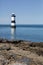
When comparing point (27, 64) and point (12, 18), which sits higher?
point (27, 64)

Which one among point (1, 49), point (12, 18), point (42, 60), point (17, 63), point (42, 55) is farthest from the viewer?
point (12, 18)

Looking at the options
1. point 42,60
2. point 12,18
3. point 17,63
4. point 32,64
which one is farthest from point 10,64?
point 12,18

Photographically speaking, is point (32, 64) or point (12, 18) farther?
point (12, 18)

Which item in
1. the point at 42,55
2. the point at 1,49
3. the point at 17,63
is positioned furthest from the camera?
the point at 1,49

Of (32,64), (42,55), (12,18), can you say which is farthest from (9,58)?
(12,18)

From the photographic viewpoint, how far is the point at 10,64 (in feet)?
24.2

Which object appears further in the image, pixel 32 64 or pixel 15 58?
pixel 15 58

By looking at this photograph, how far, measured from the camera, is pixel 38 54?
982cm

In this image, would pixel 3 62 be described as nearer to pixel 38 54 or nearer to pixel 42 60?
pixel 42 60

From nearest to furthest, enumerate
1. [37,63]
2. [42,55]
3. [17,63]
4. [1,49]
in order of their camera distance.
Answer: [17,63] < [37,63] < [42,55] < [1,49]

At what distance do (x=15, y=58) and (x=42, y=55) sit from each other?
1865 millimetres

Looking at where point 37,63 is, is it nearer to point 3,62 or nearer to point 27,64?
point 27,64

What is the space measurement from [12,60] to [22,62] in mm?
626

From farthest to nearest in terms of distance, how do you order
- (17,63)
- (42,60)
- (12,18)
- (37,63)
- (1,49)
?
(12,18) < (1,49) < (42,60) < (37,63) < (17,63)
